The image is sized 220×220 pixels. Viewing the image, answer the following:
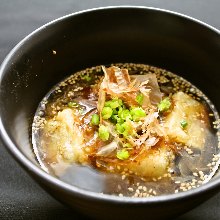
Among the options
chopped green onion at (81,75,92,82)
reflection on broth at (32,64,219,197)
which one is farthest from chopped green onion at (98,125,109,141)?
chopped green onion at (81,75,92,82)

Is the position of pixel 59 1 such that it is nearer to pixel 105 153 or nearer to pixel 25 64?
pixel 25 64

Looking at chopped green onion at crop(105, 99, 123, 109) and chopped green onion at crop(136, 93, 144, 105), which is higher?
chopped green onion at crop(136, 93, 144, 105)

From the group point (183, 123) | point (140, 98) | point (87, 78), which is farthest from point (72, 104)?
point (183, 123)

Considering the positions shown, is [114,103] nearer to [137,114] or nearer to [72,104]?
[137,114]

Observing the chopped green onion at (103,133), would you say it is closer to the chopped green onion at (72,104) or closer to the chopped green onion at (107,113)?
the chopped green onion at (107,113)

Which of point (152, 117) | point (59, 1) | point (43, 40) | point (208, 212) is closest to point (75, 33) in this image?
point (43, 40)

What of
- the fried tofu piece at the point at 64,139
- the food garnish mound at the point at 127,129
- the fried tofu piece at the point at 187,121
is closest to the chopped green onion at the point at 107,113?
the food garnish mound at the point at 127,129

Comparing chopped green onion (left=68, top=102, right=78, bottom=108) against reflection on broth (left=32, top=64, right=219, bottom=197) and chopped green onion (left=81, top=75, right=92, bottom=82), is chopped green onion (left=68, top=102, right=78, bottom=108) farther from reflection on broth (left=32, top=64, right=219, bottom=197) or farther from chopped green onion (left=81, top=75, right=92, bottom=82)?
chopped green onion (left=81, top=75, right=92, bottom=82)
